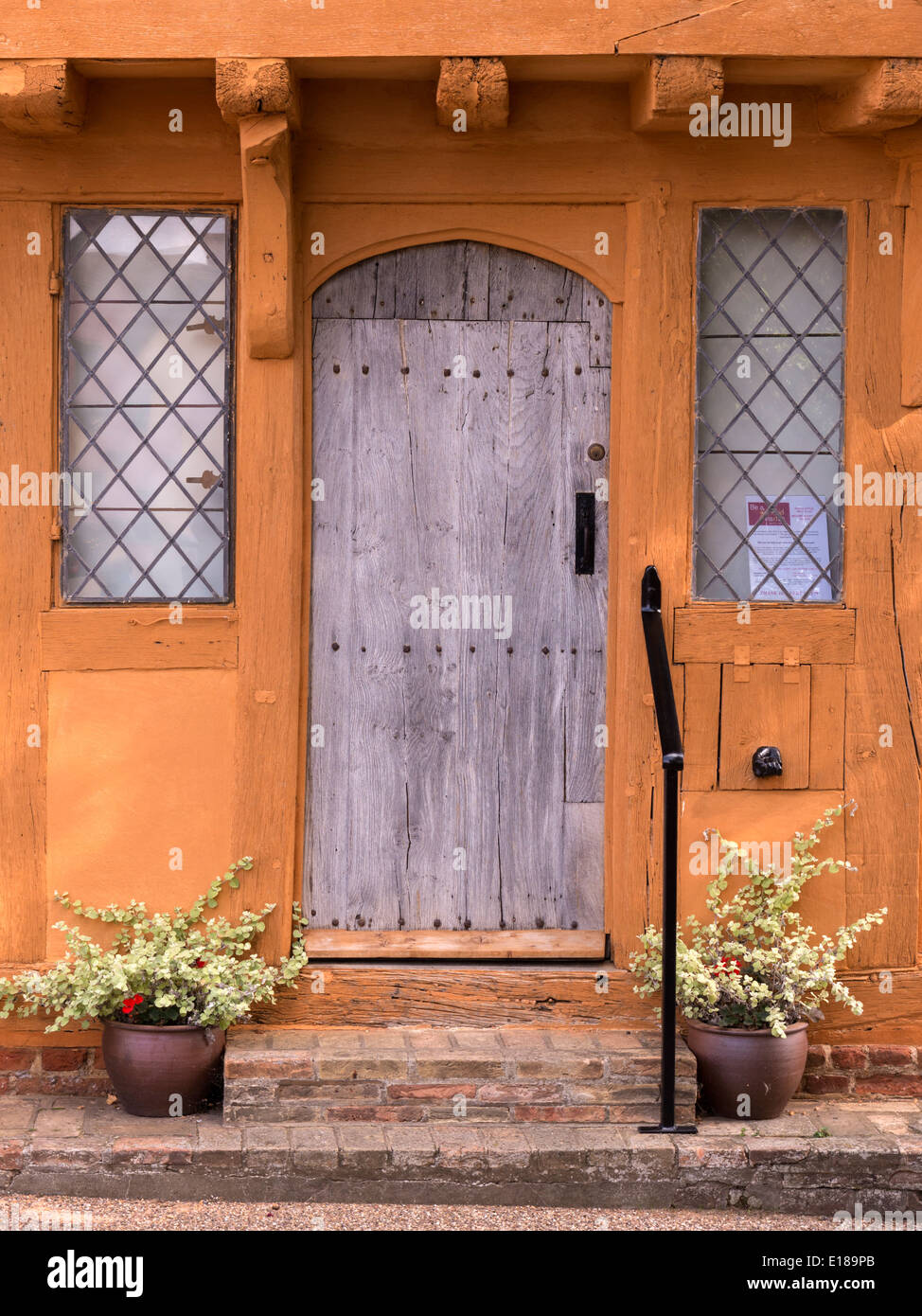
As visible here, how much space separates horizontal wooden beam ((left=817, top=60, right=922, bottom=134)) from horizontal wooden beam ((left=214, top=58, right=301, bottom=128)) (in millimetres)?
1840

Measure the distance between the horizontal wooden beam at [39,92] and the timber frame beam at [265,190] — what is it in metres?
0.49

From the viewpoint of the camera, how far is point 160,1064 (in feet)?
14.5

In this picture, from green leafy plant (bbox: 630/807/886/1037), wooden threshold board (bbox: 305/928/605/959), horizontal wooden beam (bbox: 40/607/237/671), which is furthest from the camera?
wooden threshold board (bbox: 305/928/605/959)

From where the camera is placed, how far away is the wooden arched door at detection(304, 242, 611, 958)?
16.2 feet

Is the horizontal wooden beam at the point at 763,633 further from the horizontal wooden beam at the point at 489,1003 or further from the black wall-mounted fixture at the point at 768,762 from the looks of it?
the horizontal wooden beam at the point at 489,1003

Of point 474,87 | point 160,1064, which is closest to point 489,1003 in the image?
point 160,1064

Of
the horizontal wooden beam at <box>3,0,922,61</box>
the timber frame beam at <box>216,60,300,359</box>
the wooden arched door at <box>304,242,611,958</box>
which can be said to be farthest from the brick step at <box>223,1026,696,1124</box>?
the horizontal wooden beam at <box>3,0,922,61</box>

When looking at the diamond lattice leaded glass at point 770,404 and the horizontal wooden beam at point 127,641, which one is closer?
the horizontal wooden beam at point 127,641

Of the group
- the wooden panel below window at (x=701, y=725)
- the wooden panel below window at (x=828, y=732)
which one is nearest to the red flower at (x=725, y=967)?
the wooden panel below window at (x=701, y=725)

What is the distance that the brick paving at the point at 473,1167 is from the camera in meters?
4.16

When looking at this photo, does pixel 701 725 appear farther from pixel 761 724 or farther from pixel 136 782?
pixel 136 782

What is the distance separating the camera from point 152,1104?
14.7 ft

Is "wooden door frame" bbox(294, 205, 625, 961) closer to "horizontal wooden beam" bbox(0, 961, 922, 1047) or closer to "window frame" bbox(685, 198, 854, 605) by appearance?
"horizontal wooden beam" bbox(0, 961, 922, 1047)

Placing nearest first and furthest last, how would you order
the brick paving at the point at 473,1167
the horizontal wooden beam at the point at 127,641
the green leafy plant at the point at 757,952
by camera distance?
1. the brick paving at the point at 473,1167
2. the green leafy plant at the point at 757,952
3. the horizontal wooden beam at the point at 127,641
